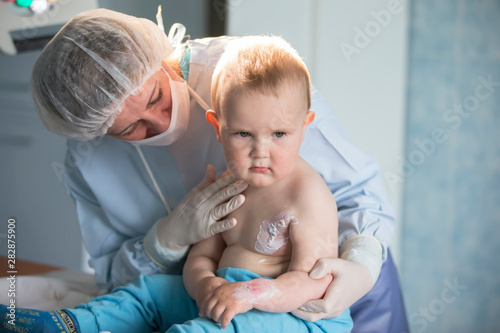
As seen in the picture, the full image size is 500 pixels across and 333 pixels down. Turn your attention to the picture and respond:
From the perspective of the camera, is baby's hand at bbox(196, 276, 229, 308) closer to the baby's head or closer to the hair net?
the baby's head

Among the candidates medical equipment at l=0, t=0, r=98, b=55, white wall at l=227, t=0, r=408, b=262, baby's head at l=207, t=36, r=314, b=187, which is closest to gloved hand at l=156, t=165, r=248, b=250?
baby's head at l=207, t=36, r=314, b=187

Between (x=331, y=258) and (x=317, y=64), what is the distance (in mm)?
1064

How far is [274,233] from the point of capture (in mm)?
914

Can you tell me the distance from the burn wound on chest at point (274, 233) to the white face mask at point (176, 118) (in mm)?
327

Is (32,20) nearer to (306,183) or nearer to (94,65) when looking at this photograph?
(94,65)

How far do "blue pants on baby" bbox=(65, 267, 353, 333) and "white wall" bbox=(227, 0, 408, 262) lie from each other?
3.29 ft

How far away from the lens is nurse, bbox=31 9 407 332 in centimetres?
96

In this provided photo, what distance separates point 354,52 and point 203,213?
107 centimetres

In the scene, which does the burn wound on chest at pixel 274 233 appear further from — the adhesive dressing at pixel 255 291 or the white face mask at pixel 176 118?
the white face mask at pixel 176 118

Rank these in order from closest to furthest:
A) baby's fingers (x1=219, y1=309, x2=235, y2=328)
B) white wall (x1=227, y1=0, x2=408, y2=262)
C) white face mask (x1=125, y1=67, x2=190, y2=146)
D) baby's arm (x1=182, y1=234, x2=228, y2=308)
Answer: baby's fingers (x1=219, y1=309, x2=235, y2=328) → baby's arm (x1=182, y1=234, x2=228, y2=308) → white face mask (x1=125, y1=67, x2=190, y2=146) → white wall (x1=227, y1=0, x2=408, y2=262)

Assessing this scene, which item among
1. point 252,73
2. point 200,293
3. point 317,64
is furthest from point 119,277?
point 317,64

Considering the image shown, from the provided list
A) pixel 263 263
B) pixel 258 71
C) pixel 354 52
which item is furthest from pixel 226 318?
pixel 354 52

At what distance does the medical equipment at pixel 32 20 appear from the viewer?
98 centimetres

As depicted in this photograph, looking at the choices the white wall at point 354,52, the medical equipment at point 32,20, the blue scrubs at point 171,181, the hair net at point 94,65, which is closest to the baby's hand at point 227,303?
the blue scrubs at point 171,181
